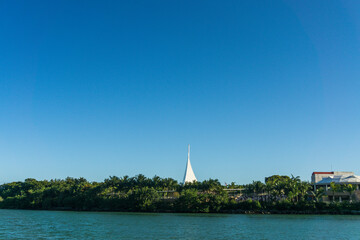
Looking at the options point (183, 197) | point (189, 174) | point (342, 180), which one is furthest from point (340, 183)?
point (189, 174)

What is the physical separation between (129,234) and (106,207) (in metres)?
35.6

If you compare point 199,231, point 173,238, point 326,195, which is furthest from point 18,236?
point 326,195

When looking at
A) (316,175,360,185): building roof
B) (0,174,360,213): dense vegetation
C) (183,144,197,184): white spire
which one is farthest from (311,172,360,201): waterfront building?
(183,144,197,184): white spire

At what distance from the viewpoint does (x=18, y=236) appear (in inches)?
969

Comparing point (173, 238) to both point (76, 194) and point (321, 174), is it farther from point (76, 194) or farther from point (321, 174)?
point (321, 174)

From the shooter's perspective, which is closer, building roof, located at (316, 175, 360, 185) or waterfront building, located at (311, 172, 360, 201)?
waterfront building, located at (311, 172, 360, 201)

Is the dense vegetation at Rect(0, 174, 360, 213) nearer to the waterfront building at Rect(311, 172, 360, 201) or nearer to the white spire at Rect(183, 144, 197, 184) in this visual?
the waterfront building at Rect(311, 172, 360, 201)

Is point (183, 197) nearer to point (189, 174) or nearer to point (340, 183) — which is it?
point (340, 183)

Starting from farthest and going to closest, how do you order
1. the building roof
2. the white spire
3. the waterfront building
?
1. the white spire
2. the building roof
3. the waterfront building

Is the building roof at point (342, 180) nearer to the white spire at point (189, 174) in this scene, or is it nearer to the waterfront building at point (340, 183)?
the waterfront building at point (340, 183)

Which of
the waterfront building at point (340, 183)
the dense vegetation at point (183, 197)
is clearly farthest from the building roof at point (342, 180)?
the dense vegetation at point (183, 197)

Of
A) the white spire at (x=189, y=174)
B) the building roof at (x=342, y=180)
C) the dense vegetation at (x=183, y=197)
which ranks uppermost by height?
the white spire at (x=189, y=174)

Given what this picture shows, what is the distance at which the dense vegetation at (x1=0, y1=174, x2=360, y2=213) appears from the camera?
5012 cm

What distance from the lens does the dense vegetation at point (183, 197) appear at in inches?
1973
